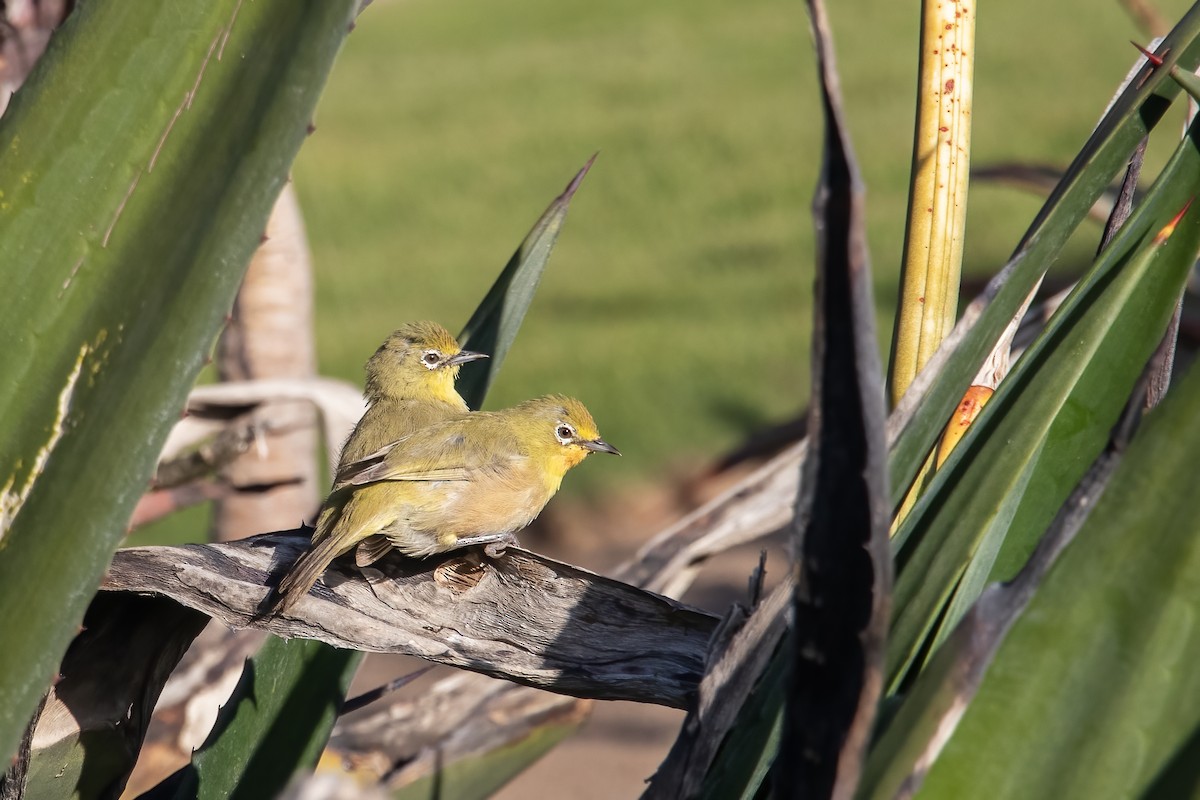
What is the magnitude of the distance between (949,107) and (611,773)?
3.34 meters

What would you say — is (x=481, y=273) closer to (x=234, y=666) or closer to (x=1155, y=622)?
(x=234, y=666)

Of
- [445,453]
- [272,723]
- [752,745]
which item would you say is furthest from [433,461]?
[752,745]

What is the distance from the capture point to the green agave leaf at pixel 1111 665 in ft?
3.22

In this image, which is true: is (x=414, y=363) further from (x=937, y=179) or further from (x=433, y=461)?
(x=937, y=179)

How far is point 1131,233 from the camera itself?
1376mm

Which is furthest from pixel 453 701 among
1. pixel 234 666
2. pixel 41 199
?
pixel 41 199

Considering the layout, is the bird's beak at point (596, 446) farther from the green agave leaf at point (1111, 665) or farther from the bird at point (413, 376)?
the green agave leaf at point (1111, 665)

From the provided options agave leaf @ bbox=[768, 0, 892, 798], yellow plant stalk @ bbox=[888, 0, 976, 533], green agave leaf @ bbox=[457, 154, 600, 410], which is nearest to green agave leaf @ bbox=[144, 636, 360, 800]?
green agave leaf @ bbox=[457, 154, 600, 410]

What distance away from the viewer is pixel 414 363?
11.3ft

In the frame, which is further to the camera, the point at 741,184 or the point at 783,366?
the point at 741,184

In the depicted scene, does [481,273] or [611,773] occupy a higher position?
[481,273]

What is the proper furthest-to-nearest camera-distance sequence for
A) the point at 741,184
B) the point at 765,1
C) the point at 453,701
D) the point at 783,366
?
1. the point at 765,1
2. the point at 741,184
3. the point at 783,366
4. the point at 453,701

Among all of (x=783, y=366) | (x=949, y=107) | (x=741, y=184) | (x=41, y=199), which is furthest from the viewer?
(x=741, y=184)

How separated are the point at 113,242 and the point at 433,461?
1451 millimetres
